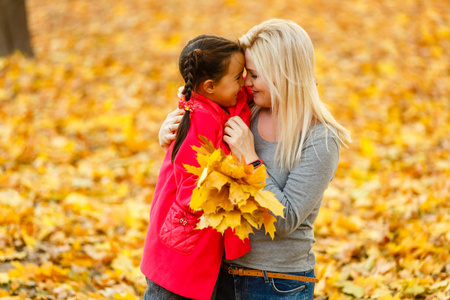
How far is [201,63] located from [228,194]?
61cm

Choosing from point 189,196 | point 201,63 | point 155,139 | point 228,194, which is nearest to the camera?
point 228,194

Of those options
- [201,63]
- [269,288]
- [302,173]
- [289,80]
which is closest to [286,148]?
→ [302,173]

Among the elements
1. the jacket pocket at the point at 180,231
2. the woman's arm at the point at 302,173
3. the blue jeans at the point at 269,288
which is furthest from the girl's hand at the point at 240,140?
the blue jeans at the point at 269,288

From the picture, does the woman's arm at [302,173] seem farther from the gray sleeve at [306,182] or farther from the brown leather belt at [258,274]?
the brown leather belt at [258,274]

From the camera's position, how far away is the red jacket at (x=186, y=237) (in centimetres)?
188

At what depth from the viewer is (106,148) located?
18.5 ft

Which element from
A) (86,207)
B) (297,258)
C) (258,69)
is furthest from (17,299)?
(258,69)

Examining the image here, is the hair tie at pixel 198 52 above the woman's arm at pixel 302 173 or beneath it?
above

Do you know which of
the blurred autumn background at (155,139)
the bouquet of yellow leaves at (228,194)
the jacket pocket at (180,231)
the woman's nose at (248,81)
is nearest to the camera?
the bouquet of yellow leaves at (228,194)

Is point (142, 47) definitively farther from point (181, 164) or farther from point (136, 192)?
point (181, 164)

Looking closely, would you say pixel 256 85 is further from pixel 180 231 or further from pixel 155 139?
pixel 155 139

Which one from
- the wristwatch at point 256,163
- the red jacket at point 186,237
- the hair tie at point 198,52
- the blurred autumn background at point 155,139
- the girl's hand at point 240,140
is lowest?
the blurred autumn background at point 155,139

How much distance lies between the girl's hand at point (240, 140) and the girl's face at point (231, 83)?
13cm

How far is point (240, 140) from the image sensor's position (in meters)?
1.96
